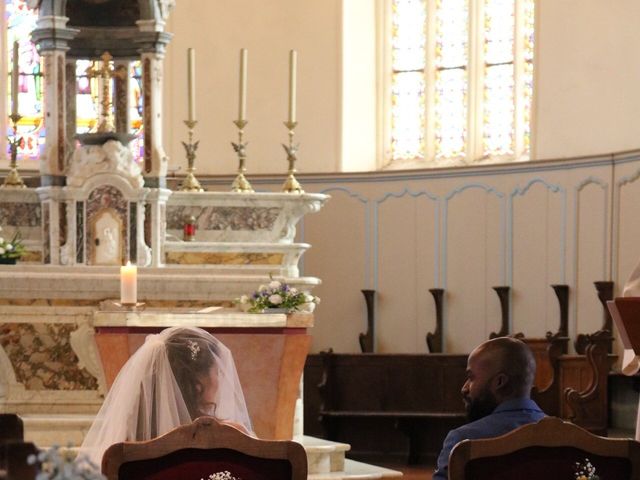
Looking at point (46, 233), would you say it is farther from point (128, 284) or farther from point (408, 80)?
point (408, 80)

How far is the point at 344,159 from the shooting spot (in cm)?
1493

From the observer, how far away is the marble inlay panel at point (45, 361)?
9422 millimetres

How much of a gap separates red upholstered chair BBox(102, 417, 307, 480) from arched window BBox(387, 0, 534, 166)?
1053 cm

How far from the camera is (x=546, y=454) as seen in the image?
3.90m

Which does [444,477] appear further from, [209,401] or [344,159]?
[344,159]

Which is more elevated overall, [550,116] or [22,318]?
[550,116]

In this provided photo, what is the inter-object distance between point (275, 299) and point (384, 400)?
16.8 ft

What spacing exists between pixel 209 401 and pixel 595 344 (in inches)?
285

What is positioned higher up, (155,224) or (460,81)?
(460,81)

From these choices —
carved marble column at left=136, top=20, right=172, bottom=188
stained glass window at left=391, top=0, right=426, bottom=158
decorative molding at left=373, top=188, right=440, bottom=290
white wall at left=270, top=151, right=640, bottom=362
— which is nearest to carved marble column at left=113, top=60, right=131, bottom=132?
carved marble column at left=136, top=20, right=172, bottom=188

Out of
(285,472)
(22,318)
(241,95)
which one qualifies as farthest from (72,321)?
(285,472)

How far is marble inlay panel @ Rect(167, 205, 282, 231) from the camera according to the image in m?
11.1


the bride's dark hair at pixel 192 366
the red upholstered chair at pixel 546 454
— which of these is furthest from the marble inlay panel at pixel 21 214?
the red upholstered chair at pixel 546 454

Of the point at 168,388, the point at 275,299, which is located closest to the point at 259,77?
the point at 275,299
